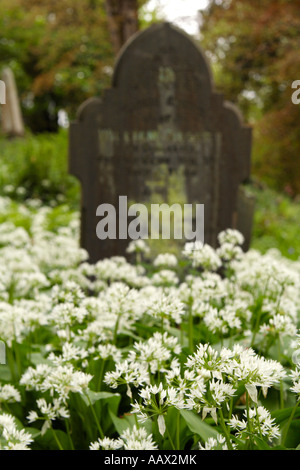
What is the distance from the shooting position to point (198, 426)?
1.56 meters

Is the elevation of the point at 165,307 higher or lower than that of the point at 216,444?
higher

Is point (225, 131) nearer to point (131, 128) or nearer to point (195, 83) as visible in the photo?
point (195, 83)

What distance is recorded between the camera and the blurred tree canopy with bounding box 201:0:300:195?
11492mm

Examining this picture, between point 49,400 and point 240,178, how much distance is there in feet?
9.92

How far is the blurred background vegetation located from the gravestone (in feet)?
7.07

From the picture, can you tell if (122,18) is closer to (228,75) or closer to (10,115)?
(228,75)

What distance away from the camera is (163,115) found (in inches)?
179

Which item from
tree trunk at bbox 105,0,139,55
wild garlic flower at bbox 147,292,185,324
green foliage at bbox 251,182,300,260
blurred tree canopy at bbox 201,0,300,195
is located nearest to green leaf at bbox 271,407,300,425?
wild garlic flower at bbox 147,292,185,324

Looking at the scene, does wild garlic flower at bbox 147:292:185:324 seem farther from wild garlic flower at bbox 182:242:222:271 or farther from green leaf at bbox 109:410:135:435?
wild garlic flower at bbox 182:242:222:271

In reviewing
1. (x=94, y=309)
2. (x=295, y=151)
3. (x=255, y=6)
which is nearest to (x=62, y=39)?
(x=255, y=6)

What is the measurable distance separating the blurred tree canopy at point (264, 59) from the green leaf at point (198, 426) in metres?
9.52

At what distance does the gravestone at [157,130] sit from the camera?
14.9 feet

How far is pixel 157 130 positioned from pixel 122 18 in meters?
6.86

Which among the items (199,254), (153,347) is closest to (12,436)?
(153,347)
